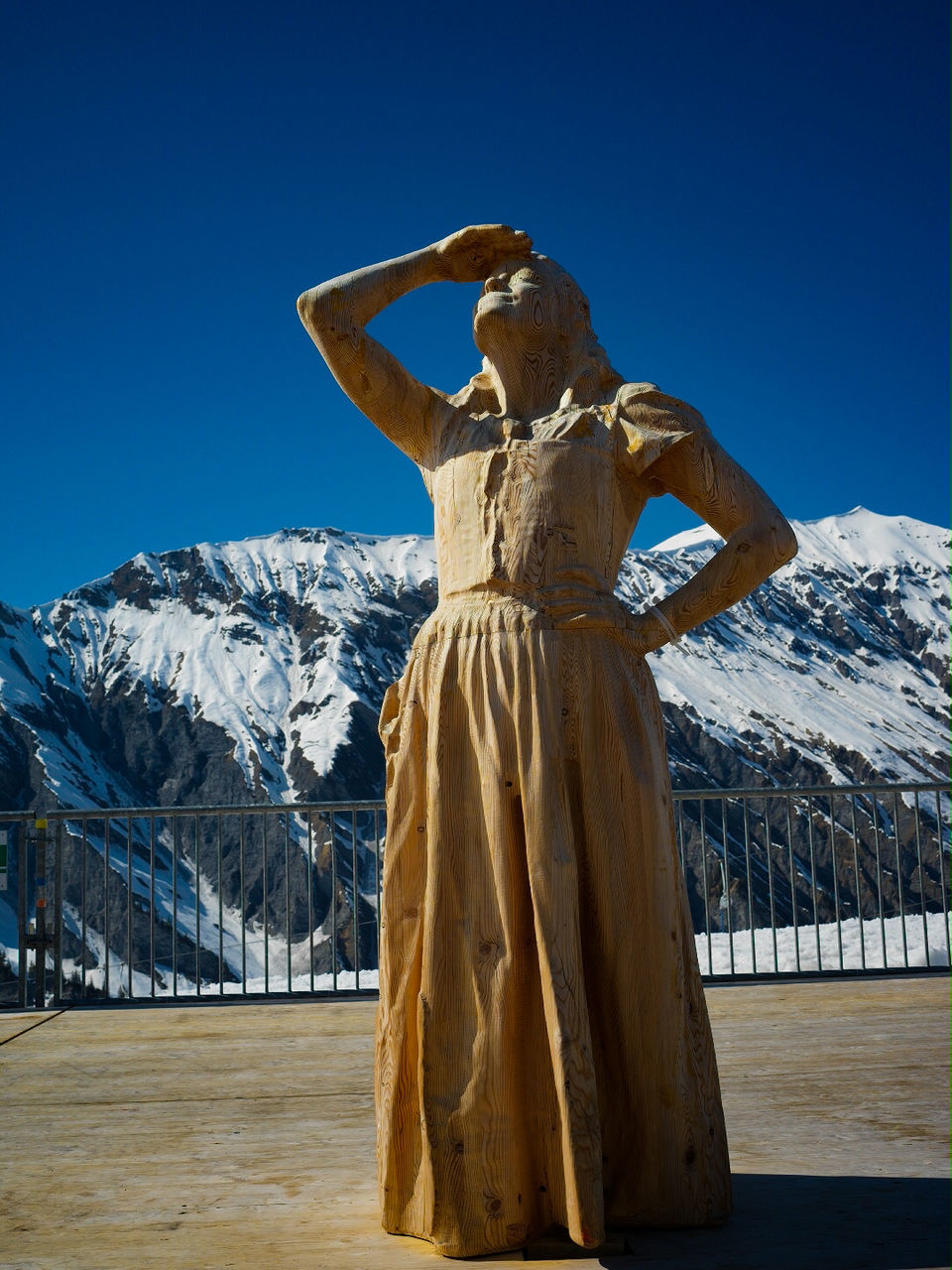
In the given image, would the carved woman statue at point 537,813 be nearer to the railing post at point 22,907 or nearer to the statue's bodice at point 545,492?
the statue's bodice at point 545,492

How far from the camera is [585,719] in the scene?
244 cm

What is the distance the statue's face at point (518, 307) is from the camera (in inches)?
104

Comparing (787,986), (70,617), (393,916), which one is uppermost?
(70,617)

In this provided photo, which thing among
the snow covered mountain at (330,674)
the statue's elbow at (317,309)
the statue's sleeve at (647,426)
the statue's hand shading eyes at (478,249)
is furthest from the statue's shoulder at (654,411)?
the snow covered mountain at (330,674)

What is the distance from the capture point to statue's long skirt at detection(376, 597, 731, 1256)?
2270mm

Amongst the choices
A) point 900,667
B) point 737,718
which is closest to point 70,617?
point 737,718

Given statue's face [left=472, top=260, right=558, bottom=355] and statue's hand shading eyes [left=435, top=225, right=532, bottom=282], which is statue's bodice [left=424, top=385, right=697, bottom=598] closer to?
statue's face [left=472, top=260, right=558, bottom=355]

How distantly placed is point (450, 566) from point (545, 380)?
20.1 inches

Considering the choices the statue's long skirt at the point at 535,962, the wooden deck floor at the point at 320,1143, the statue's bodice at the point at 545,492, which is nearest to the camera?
the statue's long skirt at the point at 535,962

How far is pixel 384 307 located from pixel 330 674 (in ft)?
364

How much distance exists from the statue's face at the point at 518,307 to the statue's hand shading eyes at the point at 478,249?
37mm

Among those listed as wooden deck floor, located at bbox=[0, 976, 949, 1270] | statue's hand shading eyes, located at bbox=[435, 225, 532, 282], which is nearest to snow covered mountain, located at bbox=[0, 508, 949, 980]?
wooden deck floor, located at bbox=[0, 976, 949, 1270]

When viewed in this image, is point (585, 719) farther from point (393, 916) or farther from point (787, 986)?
point (787, 986)

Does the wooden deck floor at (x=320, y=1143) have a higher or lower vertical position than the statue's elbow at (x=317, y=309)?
lower
